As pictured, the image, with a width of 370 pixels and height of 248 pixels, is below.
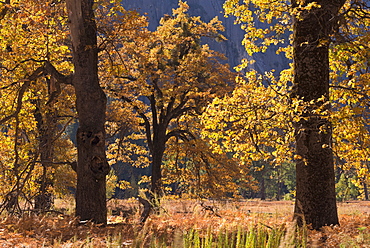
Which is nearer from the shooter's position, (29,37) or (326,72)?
→ (326,72)

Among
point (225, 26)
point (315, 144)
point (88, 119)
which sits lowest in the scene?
point (315, 144)

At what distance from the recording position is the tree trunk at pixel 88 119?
8.43 m

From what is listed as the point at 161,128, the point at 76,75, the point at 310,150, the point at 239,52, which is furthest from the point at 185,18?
the point at 239,52

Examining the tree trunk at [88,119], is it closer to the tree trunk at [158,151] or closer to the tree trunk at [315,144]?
the tree trunk at [315,144]

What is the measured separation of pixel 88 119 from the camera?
28.1 feet

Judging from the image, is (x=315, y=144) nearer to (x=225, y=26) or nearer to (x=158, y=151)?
(x=158, y=151)

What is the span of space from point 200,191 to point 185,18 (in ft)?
28.8

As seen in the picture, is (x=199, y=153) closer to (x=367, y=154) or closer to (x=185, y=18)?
(x=185, y=18)

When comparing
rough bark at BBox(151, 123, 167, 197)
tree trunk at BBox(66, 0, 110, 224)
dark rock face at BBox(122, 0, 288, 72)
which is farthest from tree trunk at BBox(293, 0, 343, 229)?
dark rock face at BBox(122, 0, 288, 72)

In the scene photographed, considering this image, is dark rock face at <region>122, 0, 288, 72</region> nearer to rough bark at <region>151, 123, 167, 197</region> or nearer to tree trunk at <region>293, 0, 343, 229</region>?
rough bark at <region>151, 123, 167, 197</region>

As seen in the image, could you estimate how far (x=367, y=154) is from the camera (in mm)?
8773

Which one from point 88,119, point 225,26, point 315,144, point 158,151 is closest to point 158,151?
point 158,151

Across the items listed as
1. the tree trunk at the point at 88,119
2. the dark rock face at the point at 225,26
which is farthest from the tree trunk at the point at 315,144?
the dark rock face at the point at 225,26

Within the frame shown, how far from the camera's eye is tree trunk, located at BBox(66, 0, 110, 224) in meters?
8.43
